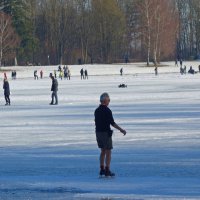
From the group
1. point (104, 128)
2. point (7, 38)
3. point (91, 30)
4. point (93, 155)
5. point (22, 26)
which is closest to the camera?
point (104, 128)

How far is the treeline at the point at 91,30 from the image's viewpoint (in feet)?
304

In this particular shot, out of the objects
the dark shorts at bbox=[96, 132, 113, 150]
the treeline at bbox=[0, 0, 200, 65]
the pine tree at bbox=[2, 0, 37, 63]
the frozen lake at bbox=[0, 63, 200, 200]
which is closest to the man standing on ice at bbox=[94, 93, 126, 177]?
the dark shorts at bbox=[96, 132, 113, 150]

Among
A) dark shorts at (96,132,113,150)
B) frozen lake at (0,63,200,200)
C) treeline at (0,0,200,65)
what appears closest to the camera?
frozen lake at (0,63,200,200)

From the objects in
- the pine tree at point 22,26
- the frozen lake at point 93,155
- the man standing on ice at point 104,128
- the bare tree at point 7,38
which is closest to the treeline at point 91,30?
the pine tree at point 22,26

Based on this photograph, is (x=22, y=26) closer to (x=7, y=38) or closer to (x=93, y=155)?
(x=7, y=38)

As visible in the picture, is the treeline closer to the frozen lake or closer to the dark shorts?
the frozen lake

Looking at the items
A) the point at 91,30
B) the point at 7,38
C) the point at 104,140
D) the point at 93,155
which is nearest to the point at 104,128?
the point at 104,140

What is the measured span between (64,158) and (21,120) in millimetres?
9598

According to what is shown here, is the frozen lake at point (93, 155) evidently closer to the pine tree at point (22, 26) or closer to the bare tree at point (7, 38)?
the bare tree at point (7, 38)

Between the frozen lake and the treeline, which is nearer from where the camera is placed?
the frozen lake

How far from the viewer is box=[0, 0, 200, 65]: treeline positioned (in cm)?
9275

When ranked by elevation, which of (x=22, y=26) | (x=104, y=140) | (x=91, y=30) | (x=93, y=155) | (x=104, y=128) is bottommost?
(x=93, y=155)

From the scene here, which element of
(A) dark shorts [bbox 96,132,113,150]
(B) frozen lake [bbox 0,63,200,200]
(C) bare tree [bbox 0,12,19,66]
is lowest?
(B) frozen lake [bbox 0,63,200,200]

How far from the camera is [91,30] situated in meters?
102
